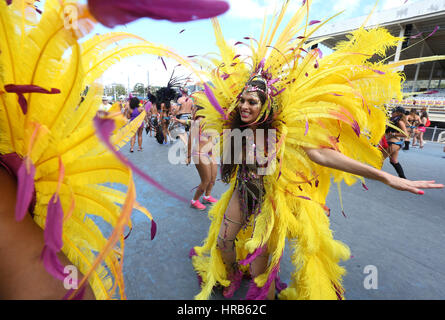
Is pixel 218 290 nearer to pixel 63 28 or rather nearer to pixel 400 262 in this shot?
pixel 400 262

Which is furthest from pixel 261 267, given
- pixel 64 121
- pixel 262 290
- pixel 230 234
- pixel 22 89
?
pixel 22 89

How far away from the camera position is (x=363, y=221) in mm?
2984

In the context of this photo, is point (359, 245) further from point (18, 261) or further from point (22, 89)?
point (22, 89)

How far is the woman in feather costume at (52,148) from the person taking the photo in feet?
1.62

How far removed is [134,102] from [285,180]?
5653 mm

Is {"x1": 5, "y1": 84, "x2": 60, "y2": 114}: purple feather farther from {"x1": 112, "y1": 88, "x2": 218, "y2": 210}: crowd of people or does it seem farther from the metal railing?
the metal railing

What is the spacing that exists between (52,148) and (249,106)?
1.20m

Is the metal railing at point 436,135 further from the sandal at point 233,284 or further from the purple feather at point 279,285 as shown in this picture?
the sandal at point 233,284

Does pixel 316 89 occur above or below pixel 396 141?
above

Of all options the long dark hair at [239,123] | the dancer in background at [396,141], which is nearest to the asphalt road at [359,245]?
the dancer in background at [396,141]

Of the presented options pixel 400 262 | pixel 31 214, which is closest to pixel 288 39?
pixel 31 214

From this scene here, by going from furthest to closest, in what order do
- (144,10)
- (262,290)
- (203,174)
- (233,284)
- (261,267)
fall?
(203,174) < (233,284) < (261,267) < (262,290) < (144,10)

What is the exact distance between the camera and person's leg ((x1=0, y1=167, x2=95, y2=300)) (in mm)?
517

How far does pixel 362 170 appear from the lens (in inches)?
45.7
